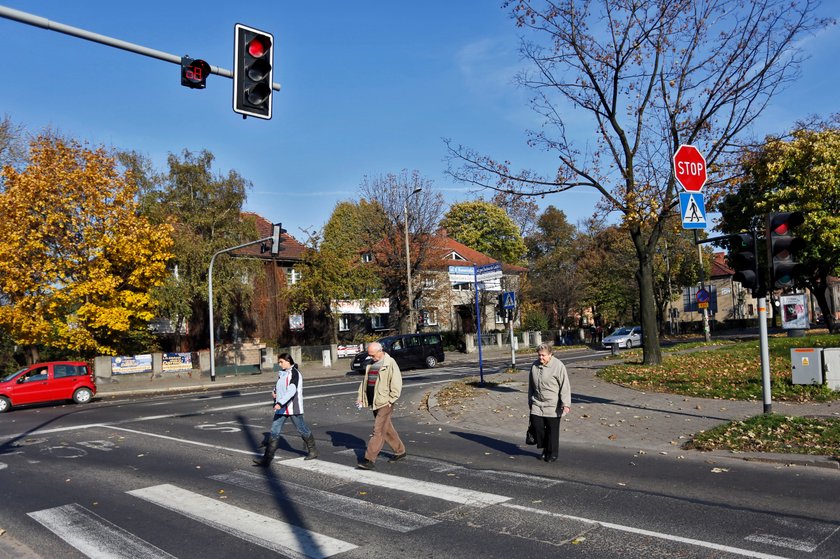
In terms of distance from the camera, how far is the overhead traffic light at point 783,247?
386 inches

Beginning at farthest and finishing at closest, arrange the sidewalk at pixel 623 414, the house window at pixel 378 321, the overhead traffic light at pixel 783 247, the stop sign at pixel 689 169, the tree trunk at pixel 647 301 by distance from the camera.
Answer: the house window at pixel 378 321 → the tree trunk at pixel 647 301 → the stop sign at pixel 689 169 → the sidewalk at pixel 623 414 → the overhead traffic light at pixel 783 247

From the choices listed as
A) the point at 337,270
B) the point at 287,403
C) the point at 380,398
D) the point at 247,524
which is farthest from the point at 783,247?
the point at 337,270

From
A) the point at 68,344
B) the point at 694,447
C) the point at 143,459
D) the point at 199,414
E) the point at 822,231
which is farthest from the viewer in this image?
the point at 822,231

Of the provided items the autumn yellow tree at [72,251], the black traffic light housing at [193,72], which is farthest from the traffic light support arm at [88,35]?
the autumn yellow tree at [72,251]

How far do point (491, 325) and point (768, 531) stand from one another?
52.4 metres

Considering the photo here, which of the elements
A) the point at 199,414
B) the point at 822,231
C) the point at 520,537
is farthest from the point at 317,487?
the point at 822,231

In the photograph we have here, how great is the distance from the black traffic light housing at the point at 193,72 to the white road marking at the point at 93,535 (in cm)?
490

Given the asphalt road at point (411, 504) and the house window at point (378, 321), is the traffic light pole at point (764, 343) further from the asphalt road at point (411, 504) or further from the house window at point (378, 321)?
the house window at point (378, 321)

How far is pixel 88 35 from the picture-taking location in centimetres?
705

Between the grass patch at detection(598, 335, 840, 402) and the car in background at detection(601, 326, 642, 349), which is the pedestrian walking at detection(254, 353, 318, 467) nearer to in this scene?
the grass patch at detection(598, 335, 840, 402)

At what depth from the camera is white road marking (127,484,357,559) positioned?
5.58 meters

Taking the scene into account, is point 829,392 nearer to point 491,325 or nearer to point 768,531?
point 768,531

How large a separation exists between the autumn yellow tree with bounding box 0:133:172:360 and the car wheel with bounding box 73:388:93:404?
604 centimetres

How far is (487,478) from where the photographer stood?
810 cm
